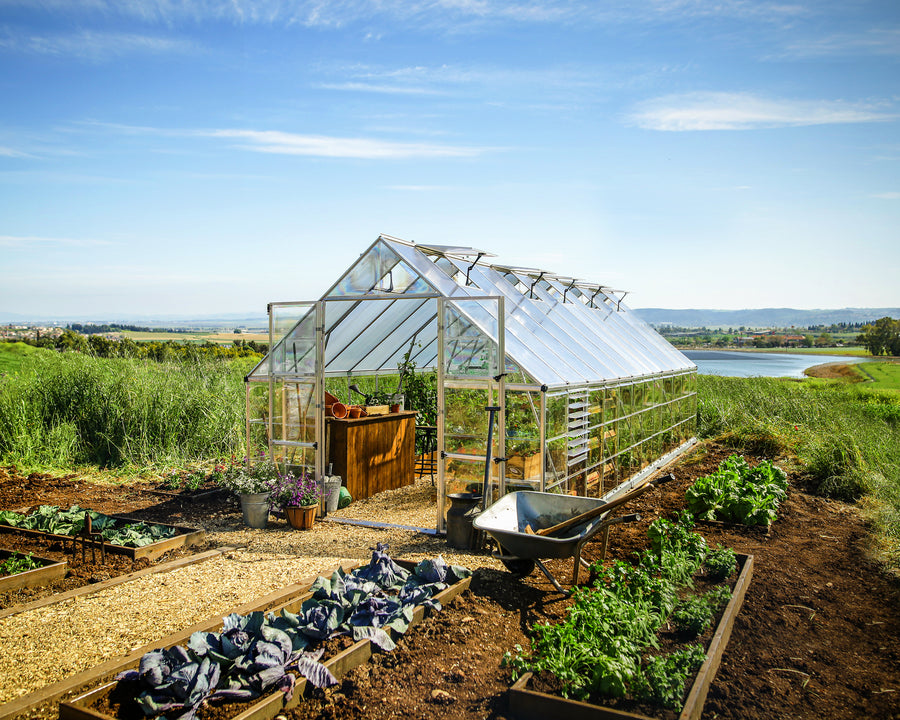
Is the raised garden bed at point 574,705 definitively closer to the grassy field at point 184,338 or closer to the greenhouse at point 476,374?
the greenhouse at point 476,374

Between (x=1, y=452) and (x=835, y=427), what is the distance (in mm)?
15395

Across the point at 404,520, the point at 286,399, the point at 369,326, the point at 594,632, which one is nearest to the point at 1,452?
the point at 286,399

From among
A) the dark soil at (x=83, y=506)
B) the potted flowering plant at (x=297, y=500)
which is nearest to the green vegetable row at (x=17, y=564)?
the dark soil at (x=83, y=506)

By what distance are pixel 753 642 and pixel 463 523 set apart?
10.3ft

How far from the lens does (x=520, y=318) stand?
8.89 m

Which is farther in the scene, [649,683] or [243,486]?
[243,486]

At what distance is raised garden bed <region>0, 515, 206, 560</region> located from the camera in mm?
6594

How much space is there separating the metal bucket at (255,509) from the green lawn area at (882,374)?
21.4 meters

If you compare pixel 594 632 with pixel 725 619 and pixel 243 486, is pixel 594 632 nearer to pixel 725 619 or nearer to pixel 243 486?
pixel 725 619

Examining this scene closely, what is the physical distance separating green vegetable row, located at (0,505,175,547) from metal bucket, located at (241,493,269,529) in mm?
943

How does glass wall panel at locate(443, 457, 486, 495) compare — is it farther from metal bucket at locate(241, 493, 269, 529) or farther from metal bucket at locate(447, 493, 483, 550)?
A: metal bucket at locate(241, 493, 269, 529)

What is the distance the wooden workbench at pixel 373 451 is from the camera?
366 inches

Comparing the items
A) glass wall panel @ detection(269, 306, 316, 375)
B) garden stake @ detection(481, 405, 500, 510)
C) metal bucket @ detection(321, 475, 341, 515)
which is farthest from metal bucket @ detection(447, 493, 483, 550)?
glass wall panel @ detection(269, 306, 316, 375)

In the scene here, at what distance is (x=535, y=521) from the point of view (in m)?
6.23
